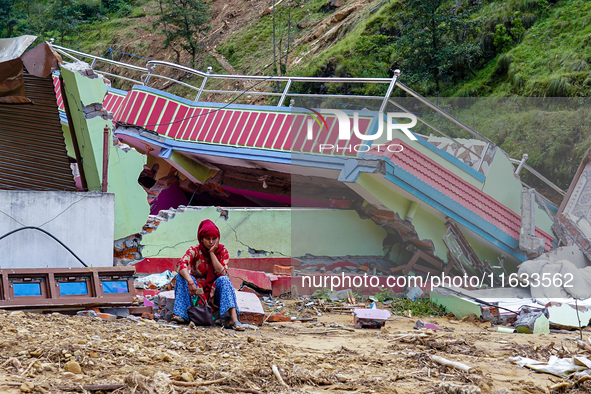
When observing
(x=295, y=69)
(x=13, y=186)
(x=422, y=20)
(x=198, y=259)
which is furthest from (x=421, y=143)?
(x=295, y=69)

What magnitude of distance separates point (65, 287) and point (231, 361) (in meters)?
2.58

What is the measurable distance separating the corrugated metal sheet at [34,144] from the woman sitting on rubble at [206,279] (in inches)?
136

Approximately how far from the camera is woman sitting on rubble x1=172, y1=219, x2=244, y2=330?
5.09 m

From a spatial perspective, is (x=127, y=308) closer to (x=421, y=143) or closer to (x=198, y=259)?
(x=198, y=259)

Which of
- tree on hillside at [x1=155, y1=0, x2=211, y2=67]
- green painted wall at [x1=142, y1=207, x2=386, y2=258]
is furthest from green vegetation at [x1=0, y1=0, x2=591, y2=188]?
green painted wall at [x1=142, y1=207, x2=386, y2=258]

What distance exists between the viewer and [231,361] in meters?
3.60

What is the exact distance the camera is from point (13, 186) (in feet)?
23.8

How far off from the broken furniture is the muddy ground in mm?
378

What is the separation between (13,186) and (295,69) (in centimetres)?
1400

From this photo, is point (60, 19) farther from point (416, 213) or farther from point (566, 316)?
point (566, 316)

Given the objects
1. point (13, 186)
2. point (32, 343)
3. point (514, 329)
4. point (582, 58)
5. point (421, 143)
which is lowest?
point (514, 329)

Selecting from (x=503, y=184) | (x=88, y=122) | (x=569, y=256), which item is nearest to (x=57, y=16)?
(x=88, y=122)

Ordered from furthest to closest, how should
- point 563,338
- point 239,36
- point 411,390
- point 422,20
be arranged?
point 239,36 → point 422,20 → point 563,338 → point 411,390

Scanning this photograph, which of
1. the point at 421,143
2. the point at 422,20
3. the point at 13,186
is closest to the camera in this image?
the point at 13,186
